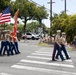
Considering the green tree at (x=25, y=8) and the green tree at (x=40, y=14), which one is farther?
the green tree at (x=40, y=14)

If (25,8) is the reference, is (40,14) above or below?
below

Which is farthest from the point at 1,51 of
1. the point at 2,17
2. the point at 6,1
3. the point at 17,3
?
the point at 17,3

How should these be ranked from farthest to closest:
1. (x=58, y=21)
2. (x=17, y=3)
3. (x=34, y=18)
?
(x=34, y=18) → (x=17, y=3) → (x=58, y=21)

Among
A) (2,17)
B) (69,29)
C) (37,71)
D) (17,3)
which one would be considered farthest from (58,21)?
(17,3)

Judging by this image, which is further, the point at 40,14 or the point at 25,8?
the point at 40,14

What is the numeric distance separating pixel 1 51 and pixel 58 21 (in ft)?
76.9

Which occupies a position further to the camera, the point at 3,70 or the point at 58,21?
the point at 58,21

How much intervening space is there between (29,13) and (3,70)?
6782cm

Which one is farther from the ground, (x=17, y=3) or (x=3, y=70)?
(x=17, y=3)

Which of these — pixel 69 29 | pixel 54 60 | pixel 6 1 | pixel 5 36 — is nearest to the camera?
pixel 54 60

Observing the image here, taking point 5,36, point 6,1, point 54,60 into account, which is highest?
point 6,1

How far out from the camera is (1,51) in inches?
820

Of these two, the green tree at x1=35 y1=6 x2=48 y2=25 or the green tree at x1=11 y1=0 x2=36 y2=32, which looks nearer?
the green tree at x1=11 y1=0 x2=36 y2=32

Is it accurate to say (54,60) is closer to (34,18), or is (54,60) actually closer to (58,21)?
(58,21)
